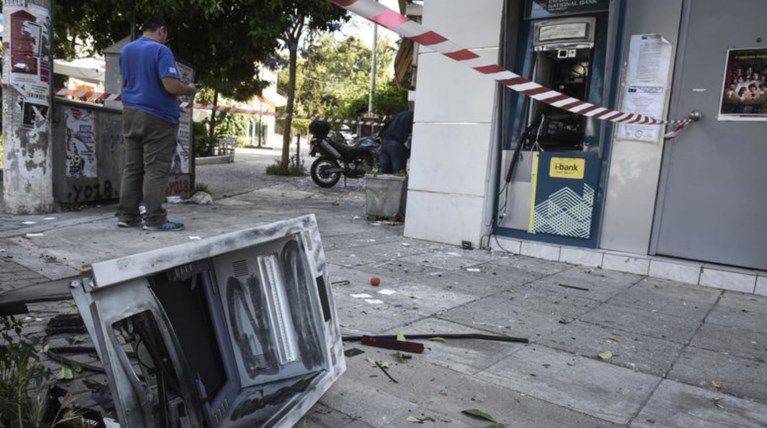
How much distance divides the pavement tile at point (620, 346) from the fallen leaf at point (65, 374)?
243 centimetres

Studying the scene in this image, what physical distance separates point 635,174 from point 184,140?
6.04 meters

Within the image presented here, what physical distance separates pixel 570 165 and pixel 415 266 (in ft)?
6.29

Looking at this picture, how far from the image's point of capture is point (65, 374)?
2312 millimetres

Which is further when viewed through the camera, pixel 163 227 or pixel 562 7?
pixel 163 227

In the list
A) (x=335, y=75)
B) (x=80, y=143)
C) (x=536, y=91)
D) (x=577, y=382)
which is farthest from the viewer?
(x=335, y=75)

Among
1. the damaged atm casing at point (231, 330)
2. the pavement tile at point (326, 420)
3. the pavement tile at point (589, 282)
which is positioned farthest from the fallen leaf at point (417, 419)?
the pavement tile at point (589, 282)

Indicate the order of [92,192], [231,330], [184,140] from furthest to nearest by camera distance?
[184,140]
[92,192]
[231,330]

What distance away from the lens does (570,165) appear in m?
5.51

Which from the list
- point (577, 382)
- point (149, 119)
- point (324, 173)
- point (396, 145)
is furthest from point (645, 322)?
point (324, 173)

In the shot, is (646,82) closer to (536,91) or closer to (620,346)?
(536,91)

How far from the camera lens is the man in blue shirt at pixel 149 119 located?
17.5 feet

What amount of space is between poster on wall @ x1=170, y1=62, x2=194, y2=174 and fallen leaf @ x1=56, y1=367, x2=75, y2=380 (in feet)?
18.7

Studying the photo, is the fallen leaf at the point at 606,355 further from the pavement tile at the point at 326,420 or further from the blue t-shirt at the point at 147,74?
the blue t-shirt at the point at 147,74

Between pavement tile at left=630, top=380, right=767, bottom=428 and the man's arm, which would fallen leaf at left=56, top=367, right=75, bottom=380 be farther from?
the man's arm
